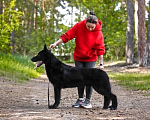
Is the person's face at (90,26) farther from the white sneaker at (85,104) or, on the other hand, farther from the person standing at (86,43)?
the white sneaker at (85,104)

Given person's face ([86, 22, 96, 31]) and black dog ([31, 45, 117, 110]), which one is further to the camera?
person's face ([86, 22, 96, 31])

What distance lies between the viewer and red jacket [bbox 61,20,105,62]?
22.4 feet

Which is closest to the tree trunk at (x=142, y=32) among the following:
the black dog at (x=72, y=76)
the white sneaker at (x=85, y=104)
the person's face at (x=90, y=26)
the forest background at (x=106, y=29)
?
the forest background at (x=106, y=29)

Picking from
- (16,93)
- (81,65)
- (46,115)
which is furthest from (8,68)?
(46,115)

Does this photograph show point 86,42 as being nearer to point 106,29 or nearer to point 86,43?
point 86,43

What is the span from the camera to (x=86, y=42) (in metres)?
6.82

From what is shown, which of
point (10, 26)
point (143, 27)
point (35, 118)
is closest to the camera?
point (35, 118)

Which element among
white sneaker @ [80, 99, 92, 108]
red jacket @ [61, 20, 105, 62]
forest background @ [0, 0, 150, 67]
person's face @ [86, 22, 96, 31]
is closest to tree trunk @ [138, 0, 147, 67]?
forest background @ [0, 0, 150, 67]

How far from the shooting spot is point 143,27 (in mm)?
19734

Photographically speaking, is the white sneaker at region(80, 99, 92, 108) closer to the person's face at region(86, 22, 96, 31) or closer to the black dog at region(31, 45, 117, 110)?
the black dog at region(31, 45, 117, 110)

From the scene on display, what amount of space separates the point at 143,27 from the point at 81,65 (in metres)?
13.5

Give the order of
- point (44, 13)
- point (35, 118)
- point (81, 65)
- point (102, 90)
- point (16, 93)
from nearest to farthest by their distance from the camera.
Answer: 1. point (35, 118)
2. point (102, 90)
3. point (81, 65)
4. point (16, 93)
5. point (44, 13)

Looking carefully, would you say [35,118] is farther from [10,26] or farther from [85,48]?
[10,26]

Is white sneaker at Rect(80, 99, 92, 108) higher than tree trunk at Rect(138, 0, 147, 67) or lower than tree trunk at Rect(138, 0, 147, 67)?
lower
